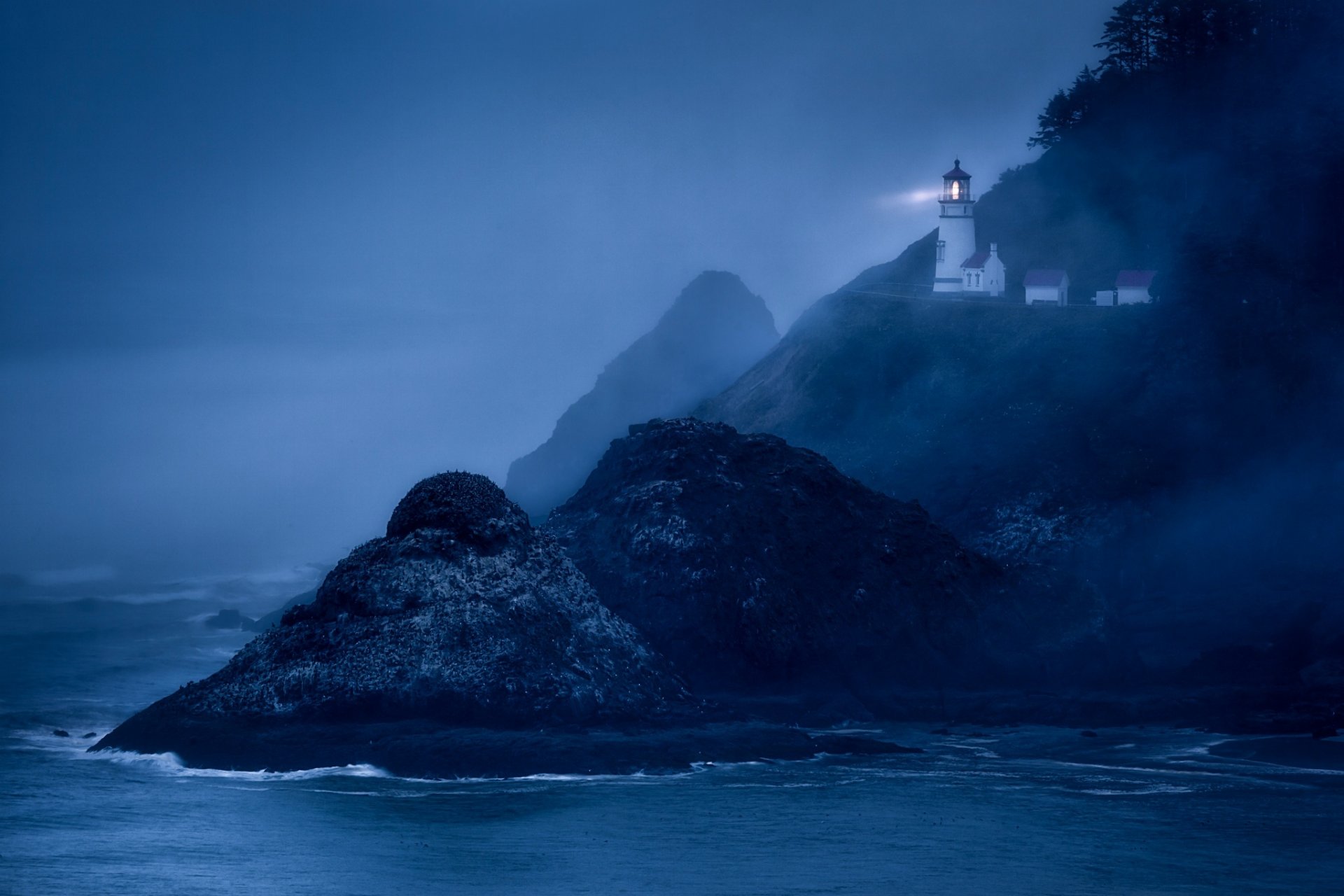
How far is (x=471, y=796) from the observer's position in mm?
40875

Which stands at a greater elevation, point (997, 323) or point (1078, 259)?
point (1078, 259)

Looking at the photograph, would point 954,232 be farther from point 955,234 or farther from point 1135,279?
point 1135,279

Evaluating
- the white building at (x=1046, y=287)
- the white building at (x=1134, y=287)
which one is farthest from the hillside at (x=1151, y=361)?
the white building at (x=1134, y=287)

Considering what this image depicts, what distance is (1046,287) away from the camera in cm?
9181

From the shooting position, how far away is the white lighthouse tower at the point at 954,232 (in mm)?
94625

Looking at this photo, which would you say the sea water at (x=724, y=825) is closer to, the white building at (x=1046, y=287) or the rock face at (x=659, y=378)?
the white building at (x=1046, y=287)

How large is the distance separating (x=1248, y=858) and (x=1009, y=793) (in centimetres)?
839

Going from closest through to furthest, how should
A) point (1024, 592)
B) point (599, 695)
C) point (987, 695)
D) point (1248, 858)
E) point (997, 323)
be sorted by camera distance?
point (1248, 858) < point (599, 695) < point (987, 695) < point (1024, 592) < point (997, 323)

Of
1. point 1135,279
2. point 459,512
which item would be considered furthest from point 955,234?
point 459,512

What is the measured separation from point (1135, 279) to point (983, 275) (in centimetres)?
1065

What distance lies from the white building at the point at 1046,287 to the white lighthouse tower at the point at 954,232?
5399 mm

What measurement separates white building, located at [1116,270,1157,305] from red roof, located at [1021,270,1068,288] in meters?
4.16

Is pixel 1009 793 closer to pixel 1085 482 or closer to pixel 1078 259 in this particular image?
pixel 1085 482

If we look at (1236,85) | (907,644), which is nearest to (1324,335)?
(1236,85)
